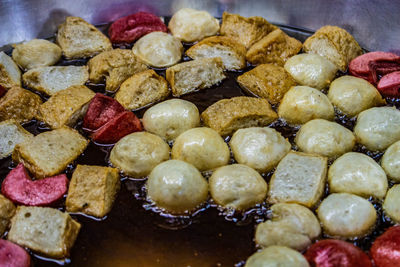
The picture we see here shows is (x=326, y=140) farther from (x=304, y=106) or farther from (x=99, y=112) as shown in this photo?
(x=99, y=112)

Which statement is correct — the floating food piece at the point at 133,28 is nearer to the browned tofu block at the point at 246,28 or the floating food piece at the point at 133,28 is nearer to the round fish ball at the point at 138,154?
the browned tofu block at the point at 246,28

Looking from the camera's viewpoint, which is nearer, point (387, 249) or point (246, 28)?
point (387, 249)

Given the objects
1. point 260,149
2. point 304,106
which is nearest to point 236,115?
point 260,149

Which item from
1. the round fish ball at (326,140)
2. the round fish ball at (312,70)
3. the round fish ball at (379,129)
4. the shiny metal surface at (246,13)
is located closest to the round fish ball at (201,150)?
the round fish ball at (326,140)

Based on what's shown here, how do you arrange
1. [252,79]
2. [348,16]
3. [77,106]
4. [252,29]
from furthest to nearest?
[348,16], [252,29], [252,79], [77,106]

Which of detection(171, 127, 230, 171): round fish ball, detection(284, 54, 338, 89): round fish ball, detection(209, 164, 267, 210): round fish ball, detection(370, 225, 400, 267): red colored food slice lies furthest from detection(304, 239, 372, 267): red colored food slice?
detection(284, 54, 338, 89): round fish ball

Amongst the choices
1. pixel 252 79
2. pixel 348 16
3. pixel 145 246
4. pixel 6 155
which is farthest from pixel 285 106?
pixel 6 155

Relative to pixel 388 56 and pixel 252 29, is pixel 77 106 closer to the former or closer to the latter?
pixel 252 29
